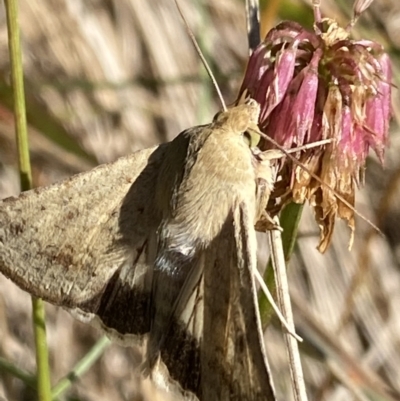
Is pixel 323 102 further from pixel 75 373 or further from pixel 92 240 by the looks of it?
pixel 75 373

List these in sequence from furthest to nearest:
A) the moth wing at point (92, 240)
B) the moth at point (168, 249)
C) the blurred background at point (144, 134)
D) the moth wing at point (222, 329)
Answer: the blurred background at point (144, 134)
the moth wing at point (92, 240)
the moth at point (168, 249)
the moth wing at point (222, 329)

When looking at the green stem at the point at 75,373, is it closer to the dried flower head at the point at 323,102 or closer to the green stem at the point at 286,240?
the green stem at the point at 286,240

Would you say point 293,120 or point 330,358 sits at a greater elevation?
point 293,120

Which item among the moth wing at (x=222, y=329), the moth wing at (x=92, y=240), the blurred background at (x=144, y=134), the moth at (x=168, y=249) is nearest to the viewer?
the moth wing at (x=222, y=329)

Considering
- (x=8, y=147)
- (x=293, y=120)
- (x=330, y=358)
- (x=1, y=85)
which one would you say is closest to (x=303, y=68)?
(x=293, y=120)

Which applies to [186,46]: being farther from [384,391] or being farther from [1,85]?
[384,391]

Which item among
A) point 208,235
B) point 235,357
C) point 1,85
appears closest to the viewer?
point 235,357

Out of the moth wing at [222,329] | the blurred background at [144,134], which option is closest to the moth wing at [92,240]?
the moth wing at [222,329]

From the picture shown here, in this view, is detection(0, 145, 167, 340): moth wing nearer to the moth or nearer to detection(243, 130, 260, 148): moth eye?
the moth
